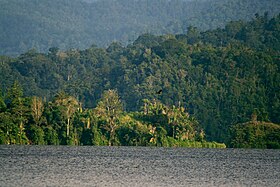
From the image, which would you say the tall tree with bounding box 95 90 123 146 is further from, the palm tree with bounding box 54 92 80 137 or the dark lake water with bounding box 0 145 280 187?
the dark lake water with bounding box 0 145 280 187

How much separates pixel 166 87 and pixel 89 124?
41.5m

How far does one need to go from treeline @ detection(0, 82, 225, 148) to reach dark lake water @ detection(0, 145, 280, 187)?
164 inches

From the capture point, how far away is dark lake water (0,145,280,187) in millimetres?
44906

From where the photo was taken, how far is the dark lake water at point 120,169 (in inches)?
1768

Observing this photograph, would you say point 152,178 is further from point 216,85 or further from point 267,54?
point 267,54

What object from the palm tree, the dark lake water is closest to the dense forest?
the palm tree

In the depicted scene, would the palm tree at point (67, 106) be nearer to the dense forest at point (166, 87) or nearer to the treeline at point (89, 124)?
the treeline at point (89, 124)

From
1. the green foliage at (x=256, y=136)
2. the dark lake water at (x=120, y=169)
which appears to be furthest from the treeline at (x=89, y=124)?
the green foliage at (x=256, y=136)

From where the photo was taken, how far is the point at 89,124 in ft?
301

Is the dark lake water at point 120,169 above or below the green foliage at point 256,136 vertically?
below

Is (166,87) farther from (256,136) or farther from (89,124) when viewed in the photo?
(89,124)

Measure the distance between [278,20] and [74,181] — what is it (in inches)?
5613

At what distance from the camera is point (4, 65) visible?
484 feet

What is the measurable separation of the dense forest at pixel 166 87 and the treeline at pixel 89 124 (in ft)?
0.47
